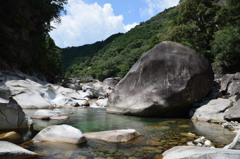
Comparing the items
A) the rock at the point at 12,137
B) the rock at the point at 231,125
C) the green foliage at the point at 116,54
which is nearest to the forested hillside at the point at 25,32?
the rock at the point at 12,137

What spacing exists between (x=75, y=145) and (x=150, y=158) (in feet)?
7.77

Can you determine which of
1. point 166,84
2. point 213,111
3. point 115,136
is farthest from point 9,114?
point 213,111

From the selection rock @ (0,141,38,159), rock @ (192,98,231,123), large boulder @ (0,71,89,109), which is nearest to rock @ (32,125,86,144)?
rock @ (0,141,38,159)

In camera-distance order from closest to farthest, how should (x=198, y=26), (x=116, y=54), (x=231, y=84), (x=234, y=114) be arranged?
(x=234, y=114), (x=231, y=84), (x=198, y=26), (x=116, y=54)

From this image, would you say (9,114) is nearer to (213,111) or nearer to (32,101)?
(32,101)

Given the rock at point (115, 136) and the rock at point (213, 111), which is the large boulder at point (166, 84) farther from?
the rock at point (115, 136)

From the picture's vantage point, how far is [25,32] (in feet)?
88.5

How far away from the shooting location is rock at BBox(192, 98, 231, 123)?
1107 cm

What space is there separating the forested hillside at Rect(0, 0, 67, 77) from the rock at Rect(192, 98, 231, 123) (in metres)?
19.3

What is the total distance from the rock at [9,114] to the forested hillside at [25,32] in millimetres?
15412

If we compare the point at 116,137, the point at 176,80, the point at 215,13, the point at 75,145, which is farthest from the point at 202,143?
the point at 215,13

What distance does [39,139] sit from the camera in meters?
6.41

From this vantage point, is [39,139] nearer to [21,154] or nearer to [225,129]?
[21,154]

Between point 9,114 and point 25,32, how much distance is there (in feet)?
75.7
